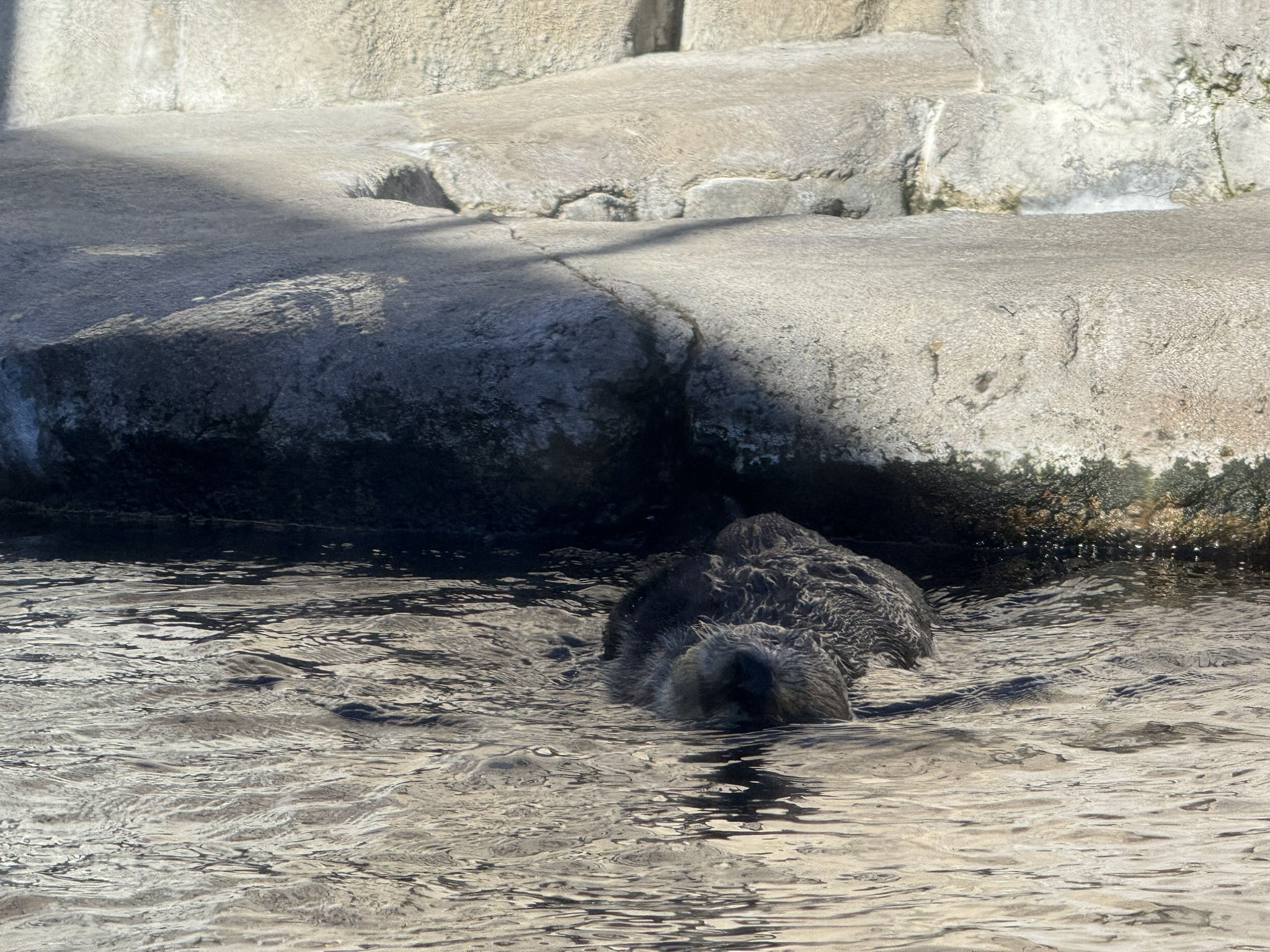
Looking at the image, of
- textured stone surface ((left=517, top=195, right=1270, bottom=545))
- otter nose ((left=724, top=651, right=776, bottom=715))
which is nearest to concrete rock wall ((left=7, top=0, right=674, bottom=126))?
textured stone surface ((left=517, top=195, right=1270, bottom=545))

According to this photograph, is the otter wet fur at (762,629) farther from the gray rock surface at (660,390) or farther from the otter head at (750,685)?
the gray rock surface at (660,390)

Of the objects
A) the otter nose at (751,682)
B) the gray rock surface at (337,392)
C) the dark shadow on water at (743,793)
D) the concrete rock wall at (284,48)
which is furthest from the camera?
the concrete rock wall at (284,48)

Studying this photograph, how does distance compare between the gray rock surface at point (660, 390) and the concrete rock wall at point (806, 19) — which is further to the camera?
the concrete rock wall at point (806, 19)

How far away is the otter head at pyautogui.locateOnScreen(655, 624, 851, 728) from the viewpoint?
2996 millimetres

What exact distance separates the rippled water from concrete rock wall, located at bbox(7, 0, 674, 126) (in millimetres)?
5482

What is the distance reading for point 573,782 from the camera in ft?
8.58

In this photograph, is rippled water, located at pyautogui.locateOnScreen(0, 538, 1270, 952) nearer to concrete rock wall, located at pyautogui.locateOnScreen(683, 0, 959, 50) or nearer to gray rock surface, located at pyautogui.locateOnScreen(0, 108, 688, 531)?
gray rock surface, located at pyautogui.locateOnScreen(0, 108, 688, 531)

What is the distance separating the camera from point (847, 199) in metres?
7.64

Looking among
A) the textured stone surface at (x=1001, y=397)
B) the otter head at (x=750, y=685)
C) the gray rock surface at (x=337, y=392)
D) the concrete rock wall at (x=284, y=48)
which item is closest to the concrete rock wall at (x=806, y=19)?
the concrete rock wall at (x=284, y=48)

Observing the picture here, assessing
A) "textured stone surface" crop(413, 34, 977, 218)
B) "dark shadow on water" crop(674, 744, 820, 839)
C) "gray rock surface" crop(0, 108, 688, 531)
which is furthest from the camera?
"textured stone surface" crop(413, 34, 977, 218)

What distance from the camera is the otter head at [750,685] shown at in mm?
2996

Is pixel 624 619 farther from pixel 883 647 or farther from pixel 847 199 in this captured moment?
pixel 847 199

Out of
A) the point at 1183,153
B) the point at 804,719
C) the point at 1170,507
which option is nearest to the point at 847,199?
the point at 1183,153

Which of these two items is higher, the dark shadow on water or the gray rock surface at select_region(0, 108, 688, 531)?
the gray rock surface at select_region(0, 108, 688, 531)
